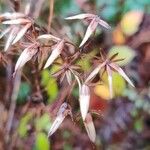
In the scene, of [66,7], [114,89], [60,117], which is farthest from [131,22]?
[60,117]

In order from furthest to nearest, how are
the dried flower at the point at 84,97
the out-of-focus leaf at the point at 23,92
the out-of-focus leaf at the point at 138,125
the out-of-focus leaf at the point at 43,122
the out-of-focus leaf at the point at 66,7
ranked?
1. the out-of-focus leaf at the point at 66,7
2. the out-of-focus leaf at the point at 138,125
3. the out-of-focus leaf at the point at 23,92
4. the out-of-focus leaf at the point at 43,122
5. the dried flower at the point at 84,97

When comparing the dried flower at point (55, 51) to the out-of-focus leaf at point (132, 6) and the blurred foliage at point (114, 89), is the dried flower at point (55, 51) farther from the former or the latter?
the out-of-focus leaf at point (132, 6)

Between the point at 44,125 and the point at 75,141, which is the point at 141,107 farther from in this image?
the point at 44,125

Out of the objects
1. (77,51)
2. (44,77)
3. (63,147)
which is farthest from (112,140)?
(77,51)

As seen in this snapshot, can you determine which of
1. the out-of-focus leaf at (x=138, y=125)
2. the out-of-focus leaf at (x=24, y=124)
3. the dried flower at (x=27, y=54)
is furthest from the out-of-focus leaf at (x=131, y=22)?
the dried flower at (x=27, y=54)

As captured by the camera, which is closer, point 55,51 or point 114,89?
point 55,51

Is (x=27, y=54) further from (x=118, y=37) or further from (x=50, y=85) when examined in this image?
(x=118, y=37)

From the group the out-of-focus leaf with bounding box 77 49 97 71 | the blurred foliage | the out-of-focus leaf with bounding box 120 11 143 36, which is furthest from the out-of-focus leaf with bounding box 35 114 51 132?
the out-of-focus leaf with bounding box 120 11 143 36
